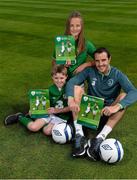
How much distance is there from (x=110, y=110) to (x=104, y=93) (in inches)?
24.9

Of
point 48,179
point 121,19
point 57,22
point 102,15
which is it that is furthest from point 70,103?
point 102,15

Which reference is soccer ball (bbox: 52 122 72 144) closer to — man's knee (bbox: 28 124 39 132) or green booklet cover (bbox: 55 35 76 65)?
man's knee (bbox: 28 124 39 132)

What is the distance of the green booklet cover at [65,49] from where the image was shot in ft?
22.8

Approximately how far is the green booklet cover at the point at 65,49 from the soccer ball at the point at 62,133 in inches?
53.2

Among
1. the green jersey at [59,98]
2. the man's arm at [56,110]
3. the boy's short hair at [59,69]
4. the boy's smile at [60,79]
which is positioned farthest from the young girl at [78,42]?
the man's arm at [56,110]

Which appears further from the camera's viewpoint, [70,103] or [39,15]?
[39,15]

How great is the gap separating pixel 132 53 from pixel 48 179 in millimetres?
6968

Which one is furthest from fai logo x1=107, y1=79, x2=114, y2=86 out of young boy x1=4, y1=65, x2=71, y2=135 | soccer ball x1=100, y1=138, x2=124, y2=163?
soccer ball x1=100, y1=138, x2=124, y2=163

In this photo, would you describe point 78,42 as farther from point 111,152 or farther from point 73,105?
point 111,152

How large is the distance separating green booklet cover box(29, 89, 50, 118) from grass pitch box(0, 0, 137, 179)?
1.08ft

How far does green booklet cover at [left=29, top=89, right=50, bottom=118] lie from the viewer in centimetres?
653

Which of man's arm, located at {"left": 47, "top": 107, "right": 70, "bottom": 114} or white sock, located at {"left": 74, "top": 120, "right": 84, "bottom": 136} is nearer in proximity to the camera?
white sock, located at {"left": 74, "top": 120, "right": 84, "bottom": 136}

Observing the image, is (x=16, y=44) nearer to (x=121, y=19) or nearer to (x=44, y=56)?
(x=44, y=56)

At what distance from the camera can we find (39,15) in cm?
1930
